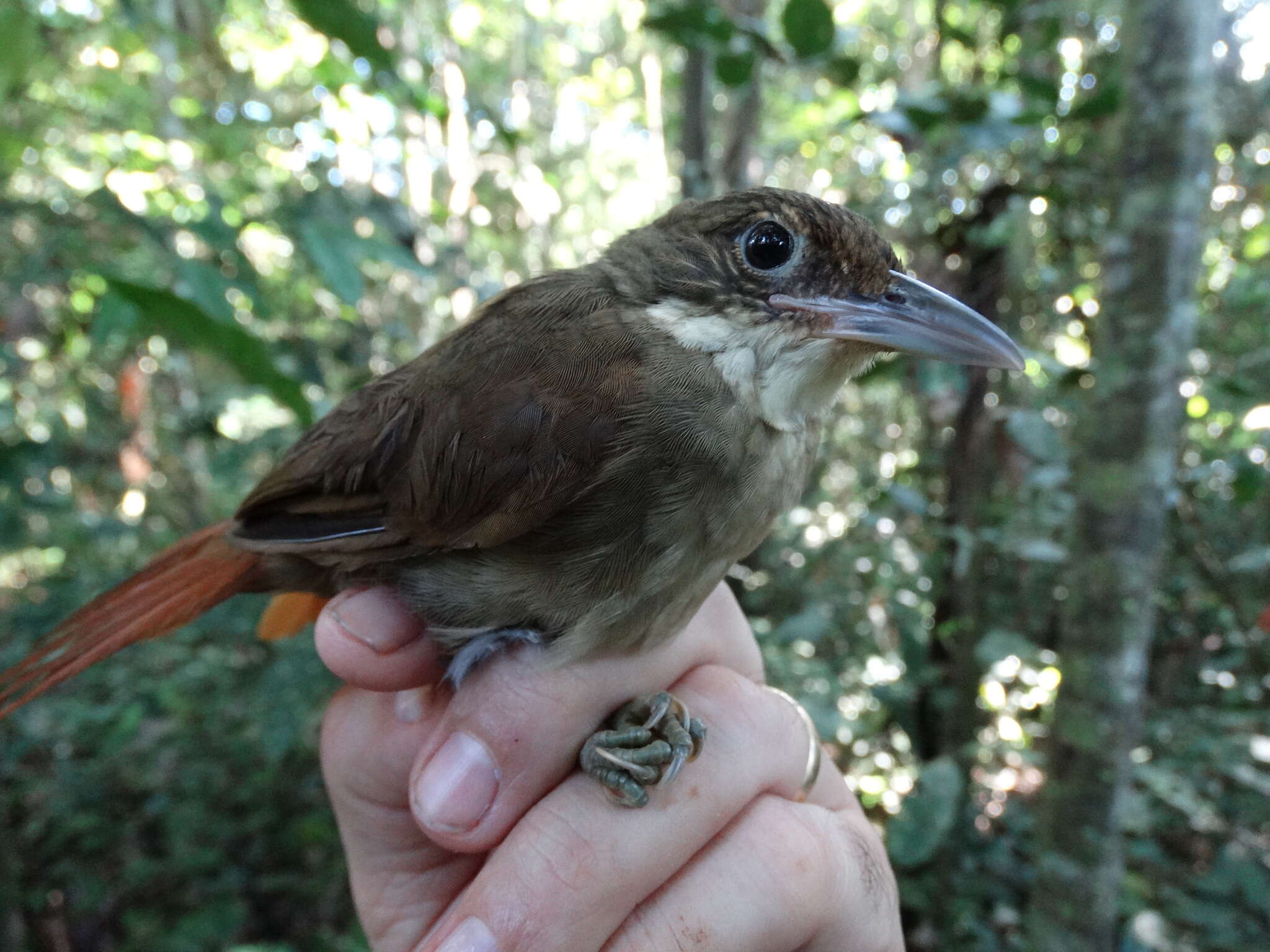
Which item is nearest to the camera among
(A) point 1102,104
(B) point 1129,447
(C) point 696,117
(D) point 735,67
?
(B) point 1129,447

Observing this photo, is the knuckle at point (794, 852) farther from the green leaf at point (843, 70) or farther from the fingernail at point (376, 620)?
the green leaf at point (843, 70)

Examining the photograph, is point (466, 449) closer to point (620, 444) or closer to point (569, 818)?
point (620, 444)

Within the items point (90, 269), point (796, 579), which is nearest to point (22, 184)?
point (90, 269)

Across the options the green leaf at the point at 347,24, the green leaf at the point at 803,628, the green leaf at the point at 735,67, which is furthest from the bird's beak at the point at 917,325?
the green leaf at the point at 803,628

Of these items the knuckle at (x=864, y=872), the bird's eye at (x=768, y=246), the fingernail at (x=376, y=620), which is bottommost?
the knuckle at (x=864, y=872)

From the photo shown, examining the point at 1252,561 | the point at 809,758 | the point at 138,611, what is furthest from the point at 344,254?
the point at 1252,561

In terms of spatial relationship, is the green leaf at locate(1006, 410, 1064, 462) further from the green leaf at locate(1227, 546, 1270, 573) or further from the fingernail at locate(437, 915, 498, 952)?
the fingernail at locate(437, 915, 498, 952)

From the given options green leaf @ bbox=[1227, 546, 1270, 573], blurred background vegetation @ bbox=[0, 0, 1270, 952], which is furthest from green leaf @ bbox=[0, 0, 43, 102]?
green leaf @ bbox=[1227, 546, 1270, 573]
